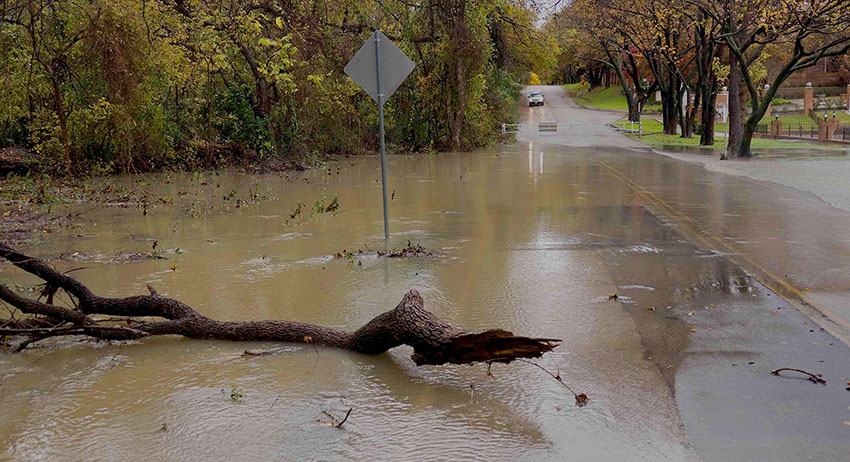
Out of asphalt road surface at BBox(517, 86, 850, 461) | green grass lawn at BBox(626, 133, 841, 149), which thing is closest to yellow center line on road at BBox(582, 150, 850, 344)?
asphalt road surface at BBox(517, 86, 850, 461)

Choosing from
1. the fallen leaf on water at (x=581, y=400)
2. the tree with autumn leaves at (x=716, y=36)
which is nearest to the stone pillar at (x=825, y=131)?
the tree with autumn leaves at (x=716, y=36)

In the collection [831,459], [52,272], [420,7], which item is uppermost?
[420,7]

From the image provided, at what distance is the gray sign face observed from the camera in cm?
1045

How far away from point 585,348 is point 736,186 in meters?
13.4

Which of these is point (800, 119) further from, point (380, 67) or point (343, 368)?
→ point (343, 368)

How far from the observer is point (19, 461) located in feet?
13.7

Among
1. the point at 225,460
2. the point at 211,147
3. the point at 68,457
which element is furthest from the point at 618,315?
the point at 211,147

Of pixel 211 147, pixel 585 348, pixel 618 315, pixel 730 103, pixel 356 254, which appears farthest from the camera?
pixel 730 103

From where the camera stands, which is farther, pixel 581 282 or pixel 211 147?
pixel 211 147

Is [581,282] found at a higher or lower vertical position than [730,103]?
lower

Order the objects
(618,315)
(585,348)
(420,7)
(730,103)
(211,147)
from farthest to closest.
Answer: (420,7) → (730,103) → (211,147) → (618,315) → (585,348)

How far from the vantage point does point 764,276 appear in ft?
27.7

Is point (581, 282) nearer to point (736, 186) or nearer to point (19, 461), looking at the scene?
point (19, 461)

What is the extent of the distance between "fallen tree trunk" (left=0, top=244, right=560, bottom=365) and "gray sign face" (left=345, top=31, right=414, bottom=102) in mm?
4789
